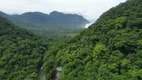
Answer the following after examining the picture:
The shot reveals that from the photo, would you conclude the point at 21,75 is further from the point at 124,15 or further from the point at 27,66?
the point at 124,15

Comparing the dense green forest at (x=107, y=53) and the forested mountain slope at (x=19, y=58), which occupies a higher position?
the dense green forest at (x=107, y=53)

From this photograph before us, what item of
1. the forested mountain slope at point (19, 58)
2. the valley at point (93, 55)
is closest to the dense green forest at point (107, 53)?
the valley at point (93, 55)

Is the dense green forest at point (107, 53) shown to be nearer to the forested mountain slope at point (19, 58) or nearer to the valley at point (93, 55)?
the valley at point (93, 55)

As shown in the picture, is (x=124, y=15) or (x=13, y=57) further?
(x=13, y=57)

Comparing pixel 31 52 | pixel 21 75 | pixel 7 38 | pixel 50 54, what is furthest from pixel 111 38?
pixel 7 38

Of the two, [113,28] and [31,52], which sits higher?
[113,28]

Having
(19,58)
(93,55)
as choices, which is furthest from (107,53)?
(19,58)

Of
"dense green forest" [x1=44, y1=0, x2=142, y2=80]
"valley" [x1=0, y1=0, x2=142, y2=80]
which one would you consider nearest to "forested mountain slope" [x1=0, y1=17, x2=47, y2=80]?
"valley" [x1=0, y1=0, x2=142, y2=80]
